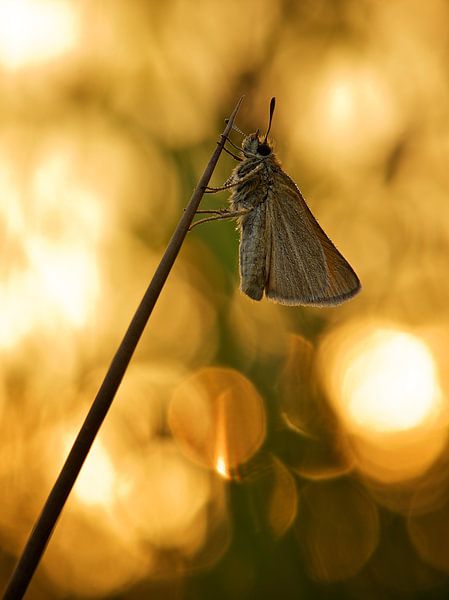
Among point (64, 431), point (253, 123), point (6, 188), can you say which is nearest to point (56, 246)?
point (6, 188)

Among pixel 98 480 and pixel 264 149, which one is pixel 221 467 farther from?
pixel 264 149

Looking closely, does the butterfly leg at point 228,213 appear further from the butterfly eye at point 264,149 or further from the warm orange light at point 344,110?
the warm orange light at point 344,110

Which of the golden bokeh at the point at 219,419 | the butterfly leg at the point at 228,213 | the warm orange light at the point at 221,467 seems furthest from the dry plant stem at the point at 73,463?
the warm orange light at the point at 221,467

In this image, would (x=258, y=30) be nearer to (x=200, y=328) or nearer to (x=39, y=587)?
(x=200, y=328)

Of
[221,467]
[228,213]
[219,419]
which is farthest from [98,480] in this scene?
[228,213]

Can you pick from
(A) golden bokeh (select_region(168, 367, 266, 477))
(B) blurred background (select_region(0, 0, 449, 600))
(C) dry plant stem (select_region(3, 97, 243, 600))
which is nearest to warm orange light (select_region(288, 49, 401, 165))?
(B) blurred background (select_region(0, 0, 449, 600))
